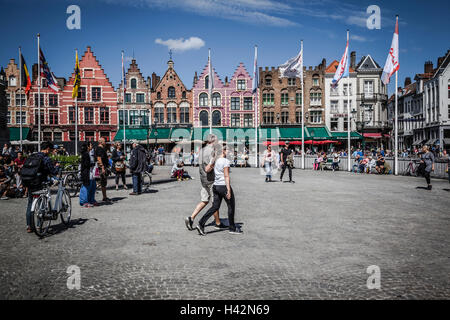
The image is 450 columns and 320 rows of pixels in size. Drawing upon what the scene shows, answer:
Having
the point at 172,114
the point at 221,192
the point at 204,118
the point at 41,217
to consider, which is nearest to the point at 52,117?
the point at 172,114

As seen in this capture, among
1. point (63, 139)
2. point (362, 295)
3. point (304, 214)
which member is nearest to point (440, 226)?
point (304, 214)

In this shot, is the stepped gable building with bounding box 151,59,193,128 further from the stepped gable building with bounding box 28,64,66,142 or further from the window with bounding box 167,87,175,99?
the stepped gable building with bounding box 28,64,66,142

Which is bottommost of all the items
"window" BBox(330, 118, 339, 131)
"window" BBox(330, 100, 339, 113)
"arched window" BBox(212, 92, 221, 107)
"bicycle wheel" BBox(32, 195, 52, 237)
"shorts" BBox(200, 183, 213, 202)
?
"bicycle wheel" BBox(32, 195, 52, 237)

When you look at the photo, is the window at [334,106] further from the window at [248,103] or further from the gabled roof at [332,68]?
the window at [248,103]

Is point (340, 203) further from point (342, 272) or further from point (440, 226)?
point (342, 272)

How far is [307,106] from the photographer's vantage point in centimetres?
5038

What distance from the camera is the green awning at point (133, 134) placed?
46938 millimetres

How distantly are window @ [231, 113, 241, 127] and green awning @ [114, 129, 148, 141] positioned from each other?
11992mm

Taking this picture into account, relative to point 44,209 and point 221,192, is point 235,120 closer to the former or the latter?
point 221,192

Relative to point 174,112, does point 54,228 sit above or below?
below

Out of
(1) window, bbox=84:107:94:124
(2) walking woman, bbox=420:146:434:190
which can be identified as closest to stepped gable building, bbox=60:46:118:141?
(1) window, bbox=84:107:94:124

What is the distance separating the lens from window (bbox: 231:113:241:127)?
1955 inches
